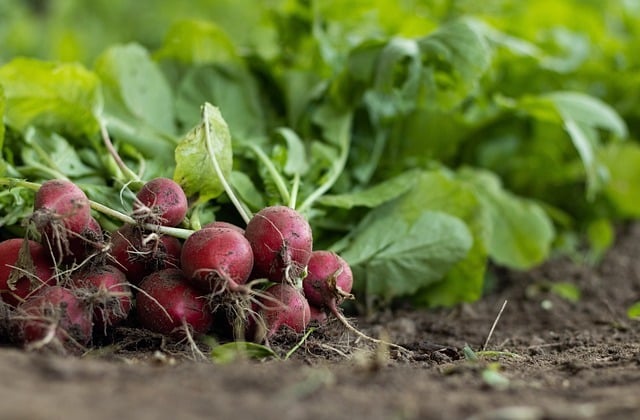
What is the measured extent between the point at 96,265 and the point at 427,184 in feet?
4.73

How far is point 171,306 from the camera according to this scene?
6.93ft

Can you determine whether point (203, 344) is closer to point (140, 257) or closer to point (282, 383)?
point (140, 257)

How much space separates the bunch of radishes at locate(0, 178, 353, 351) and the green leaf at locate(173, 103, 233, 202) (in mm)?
130

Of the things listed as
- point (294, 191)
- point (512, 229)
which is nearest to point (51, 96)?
point (294, 191)

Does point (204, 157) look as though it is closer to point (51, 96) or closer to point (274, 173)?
point (274, 173)

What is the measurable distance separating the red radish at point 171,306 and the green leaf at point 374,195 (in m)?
0.77

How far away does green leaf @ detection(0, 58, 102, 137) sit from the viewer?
109 inches

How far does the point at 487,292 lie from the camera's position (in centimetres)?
356

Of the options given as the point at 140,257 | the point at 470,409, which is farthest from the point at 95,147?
the point at 470,409

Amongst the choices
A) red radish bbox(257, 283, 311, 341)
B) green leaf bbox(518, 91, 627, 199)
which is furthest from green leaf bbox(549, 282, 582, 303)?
red radish bbox(257, 283, 311, 341)

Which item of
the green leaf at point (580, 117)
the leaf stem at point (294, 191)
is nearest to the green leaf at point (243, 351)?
the leaf stem at point (294, 191)

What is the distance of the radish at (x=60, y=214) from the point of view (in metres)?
2.03

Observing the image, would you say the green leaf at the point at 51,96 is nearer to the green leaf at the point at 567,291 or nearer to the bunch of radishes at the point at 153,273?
the bunch of radishes at the point at 153,273

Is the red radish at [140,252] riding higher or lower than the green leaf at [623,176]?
higher
